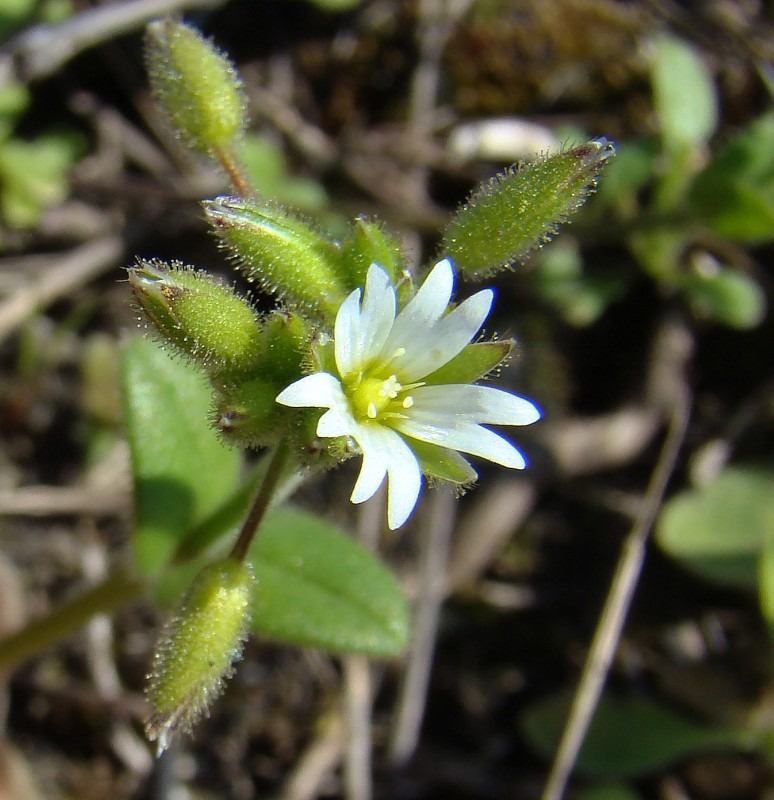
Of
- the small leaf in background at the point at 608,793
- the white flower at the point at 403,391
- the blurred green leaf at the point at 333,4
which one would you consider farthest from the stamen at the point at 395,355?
the blurred green leaf at the point at 333,4

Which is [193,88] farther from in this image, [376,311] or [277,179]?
[277,179]

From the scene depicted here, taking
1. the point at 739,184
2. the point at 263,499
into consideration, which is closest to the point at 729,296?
the point at 739,184

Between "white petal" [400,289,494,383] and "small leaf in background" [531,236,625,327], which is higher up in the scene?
"white petal" [400,289,494,383]

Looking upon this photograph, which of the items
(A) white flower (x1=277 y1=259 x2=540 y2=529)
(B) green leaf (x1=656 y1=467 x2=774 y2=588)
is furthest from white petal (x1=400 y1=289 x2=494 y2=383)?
(B) green leaf (x1=656 y1=467 x2=774 y2=588)

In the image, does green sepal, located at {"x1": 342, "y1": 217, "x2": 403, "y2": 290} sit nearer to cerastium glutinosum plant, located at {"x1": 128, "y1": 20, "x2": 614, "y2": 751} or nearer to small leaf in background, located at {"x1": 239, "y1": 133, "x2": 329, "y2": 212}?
cerastium glutinosum plant, located at {"x1": 128, "y1": 20, "x2": 614, "y2": 751}

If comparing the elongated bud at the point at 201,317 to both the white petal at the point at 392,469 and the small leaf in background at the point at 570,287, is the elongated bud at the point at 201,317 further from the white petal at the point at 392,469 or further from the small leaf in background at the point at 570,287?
the small leaf in background at the point at 570,287

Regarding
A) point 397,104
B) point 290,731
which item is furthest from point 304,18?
point 290,731

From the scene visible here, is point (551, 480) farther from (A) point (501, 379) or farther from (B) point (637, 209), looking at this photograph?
(B) point (637, 209)
